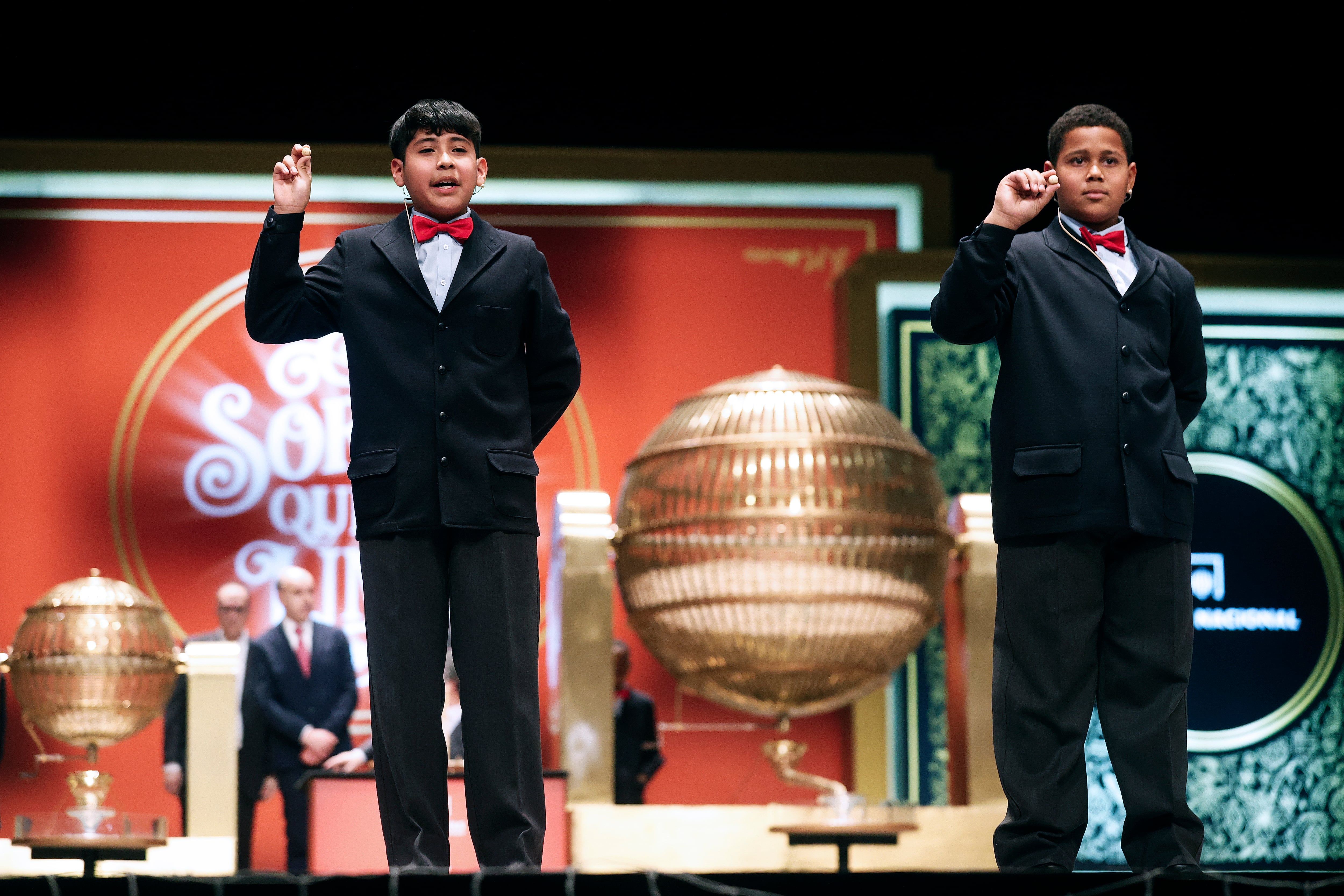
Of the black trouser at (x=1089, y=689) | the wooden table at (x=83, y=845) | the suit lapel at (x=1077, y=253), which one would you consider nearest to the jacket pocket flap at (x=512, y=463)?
the black trouser at (x=1089, y=689)

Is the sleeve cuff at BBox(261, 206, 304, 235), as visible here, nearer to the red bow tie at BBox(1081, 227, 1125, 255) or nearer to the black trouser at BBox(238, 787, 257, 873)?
the red bow tie at BBox(1081, 227, 1125, 255)

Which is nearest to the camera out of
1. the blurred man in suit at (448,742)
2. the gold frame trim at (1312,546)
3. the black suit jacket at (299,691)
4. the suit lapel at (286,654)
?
the blurred man in suit at (448,742)

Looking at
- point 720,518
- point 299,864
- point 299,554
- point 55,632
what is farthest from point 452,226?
point 299,554

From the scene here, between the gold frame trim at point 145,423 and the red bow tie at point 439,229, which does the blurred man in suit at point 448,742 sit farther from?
the gold frame trim at point 145,423

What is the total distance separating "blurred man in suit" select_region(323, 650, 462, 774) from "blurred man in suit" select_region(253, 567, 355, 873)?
15 cm

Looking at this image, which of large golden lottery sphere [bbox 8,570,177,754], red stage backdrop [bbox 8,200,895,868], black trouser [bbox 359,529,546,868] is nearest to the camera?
black trouser [bbox 359,529,546,868]

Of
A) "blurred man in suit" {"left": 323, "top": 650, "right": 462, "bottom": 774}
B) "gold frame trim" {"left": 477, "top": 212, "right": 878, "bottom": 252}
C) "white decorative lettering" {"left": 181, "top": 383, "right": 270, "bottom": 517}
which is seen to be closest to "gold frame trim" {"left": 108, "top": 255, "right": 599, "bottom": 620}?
"white decorative lettering" {"left": 181, "top": 383, "right": 270, "bottom": 517}

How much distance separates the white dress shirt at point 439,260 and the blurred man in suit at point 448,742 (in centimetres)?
162

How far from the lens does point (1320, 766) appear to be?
295 inches

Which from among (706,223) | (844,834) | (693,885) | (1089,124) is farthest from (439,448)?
(706,223)

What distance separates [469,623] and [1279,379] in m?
5.86

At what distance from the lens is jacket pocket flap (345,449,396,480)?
3.04 m

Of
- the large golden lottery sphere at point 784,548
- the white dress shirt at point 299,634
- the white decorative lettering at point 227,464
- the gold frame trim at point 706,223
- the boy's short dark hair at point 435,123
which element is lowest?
the white dress shirt at point 299,634

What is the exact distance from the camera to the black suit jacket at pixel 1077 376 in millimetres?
3098
